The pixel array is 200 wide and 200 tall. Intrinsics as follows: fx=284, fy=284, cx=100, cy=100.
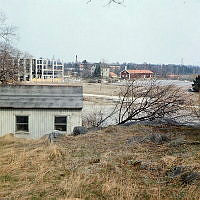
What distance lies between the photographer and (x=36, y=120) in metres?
15.2

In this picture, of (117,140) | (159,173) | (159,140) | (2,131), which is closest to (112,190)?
(159,173)

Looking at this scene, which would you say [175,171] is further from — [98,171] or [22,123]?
[22,123]

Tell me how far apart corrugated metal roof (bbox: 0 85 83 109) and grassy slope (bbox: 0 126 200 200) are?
24.7ft

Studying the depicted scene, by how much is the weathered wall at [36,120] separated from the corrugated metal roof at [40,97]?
27 cm

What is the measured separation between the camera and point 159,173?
16.9 feet

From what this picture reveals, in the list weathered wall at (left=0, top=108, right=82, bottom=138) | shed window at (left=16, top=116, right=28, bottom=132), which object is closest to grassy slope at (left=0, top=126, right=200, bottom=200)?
weathered wall at (left=0, top=108, right=82, bottom=138)

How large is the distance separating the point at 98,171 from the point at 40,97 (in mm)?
10958

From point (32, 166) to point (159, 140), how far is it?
3.22 metres

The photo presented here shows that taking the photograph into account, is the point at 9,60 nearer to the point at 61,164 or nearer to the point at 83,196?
the point at 61,164

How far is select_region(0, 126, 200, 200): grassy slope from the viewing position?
4496mm

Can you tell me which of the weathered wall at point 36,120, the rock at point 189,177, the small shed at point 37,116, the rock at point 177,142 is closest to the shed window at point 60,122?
the small shed at point 37,116

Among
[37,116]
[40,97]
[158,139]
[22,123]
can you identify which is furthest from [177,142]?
[40,97]

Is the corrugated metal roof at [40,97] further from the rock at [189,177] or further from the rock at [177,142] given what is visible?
the rock at [189,177]

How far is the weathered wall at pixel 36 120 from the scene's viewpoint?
15.1 m
